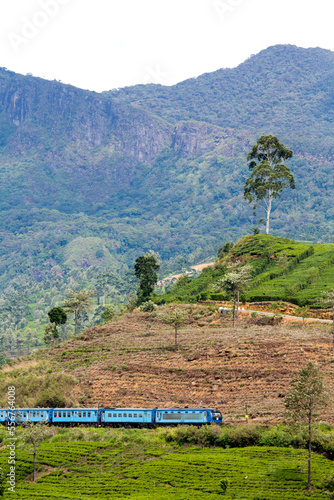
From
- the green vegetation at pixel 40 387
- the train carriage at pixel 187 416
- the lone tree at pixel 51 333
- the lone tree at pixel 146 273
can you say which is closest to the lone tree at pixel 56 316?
the lone tree at pixel 51 333

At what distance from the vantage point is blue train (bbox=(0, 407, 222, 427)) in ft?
162

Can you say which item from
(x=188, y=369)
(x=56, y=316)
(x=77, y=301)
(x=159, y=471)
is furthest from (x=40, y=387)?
(x=56, y=316)

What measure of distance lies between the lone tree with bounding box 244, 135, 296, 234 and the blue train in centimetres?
9056

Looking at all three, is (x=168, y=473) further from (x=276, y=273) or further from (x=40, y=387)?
(x=276, y=273)

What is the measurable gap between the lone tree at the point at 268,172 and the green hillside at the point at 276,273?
11866 millimetres

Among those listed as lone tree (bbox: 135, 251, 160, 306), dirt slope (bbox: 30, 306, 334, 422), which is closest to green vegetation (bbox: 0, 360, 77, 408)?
dirt slope (bbox: 30, 306, 334, 422)

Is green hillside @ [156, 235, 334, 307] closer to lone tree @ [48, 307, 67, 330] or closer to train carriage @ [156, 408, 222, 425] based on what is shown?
lone tree @ [48, 307, 67, 330]

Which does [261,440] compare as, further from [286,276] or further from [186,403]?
[286,276]

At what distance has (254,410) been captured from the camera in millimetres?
51094

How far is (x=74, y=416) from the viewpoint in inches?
2093

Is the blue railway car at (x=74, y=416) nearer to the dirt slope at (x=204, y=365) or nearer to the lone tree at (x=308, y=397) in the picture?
the dirt slope at (x=204, y=365)

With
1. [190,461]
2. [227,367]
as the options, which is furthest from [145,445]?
[227,367]

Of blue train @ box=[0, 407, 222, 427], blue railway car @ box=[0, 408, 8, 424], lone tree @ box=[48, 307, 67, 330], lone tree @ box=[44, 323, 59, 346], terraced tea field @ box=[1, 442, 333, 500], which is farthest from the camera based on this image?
lone tree @ box=[44, 323, 59, 346]

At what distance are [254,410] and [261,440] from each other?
565 centimetres
